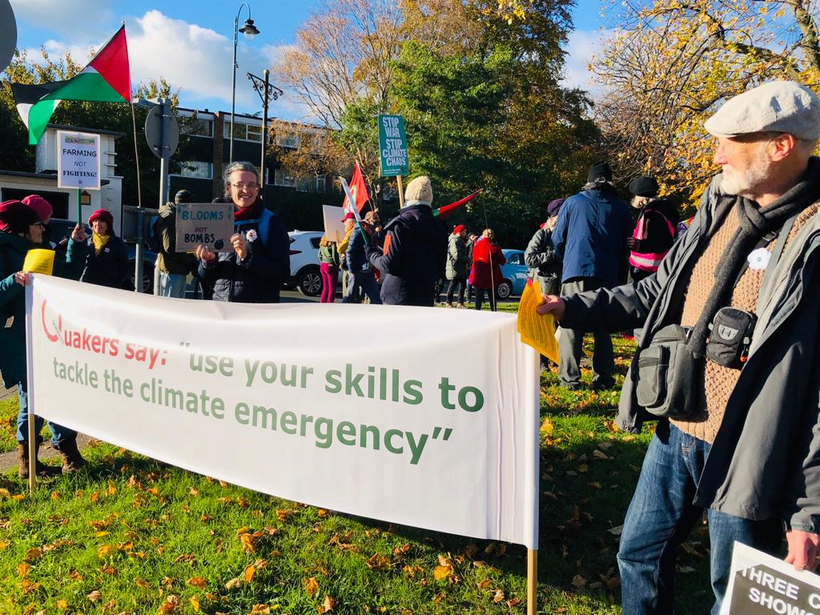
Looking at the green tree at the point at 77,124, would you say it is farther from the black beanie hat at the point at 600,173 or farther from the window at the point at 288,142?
the black beanie hat at the point at 600,173

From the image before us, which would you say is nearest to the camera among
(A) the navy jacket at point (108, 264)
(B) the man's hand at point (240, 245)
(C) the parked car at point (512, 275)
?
(B) the man's hand at point (240, 245)

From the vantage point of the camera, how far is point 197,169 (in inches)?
1767

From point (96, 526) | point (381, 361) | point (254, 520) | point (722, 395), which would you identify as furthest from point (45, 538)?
point (722, 395)

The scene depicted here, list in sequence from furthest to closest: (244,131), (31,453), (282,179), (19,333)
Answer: (244,131)
(282,179)
(19,333)
(31,453)

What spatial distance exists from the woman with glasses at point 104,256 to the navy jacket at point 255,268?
3.74 metres

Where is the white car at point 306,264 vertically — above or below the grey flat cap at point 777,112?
below

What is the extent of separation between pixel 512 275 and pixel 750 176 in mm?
19205

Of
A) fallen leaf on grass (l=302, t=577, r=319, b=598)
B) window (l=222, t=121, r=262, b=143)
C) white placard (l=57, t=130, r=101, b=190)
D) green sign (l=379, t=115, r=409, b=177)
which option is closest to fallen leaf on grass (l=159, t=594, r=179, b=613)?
fallen leaf on grass (l=302, t=577, r=319, b=598)

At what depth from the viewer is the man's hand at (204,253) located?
3926 millimetres

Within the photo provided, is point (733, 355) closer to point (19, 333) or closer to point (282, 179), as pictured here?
point (19, 333)

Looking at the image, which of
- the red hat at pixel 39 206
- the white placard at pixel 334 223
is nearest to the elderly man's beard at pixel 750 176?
the red hat at pixel 39 206

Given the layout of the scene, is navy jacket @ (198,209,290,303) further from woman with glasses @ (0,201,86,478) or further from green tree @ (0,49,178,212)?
green tree @ (0,49,178,212)

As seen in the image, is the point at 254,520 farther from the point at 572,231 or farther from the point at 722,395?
the point at 572,231

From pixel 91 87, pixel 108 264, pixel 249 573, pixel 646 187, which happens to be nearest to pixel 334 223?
pixel 108 264
